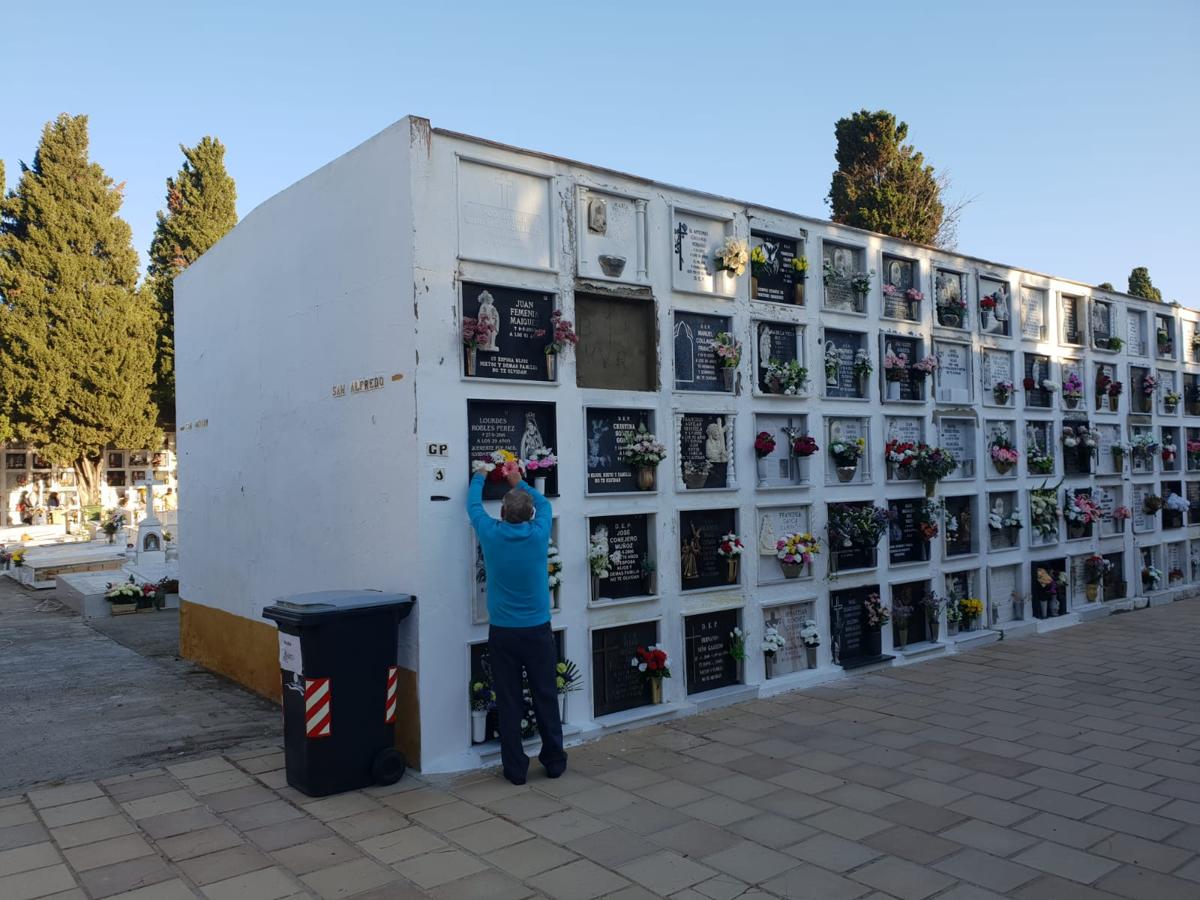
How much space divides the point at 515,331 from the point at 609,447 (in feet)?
3.83

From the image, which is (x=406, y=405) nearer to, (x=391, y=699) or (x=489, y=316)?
(x=489, y=316)

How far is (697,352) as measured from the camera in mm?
7195

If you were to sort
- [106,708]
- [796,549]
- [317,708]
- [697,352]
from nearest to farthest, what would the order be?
[317,708] < [106,708] < [697,352] < [796,549]

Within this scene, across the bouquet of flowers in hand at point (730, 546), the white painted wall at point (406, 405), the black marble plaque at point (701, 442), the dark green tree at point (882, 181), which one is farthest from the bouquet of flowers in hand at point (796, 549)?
the dark green tree at point (882, 181)

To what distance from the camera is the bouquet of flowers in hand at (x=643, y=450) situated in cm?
655

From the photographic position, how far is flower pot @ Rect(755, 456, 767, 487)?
24.7ft

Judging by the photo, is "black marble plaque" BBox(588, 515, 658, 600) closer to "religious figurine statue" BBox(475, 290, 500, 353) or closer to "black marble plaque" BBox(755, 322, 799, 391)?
"religious figurine statue" BBox(475, 290, 500, 353)

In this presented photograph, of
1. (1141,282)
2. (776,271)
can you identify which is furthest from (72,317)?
(1141,282)

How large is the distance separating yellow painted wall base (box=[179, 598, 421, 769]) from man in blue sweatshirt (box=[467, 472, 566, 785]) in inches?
25.7

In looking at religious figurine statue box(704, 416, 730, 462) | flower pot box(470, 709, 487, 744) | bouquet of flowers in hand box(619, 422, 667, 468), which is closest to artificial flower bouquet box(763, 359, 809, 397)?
religious figurine statue box(704, 416, 730, 462)

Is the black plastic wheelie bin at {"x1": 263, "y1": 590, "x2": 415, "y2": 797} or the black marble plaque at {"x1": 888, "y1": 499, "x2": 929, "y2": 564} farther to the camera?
the black marble plaque at {"x1": 888, "y1": 499, "x2": 929, "y2": 564}

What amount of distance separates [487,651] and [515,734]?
67 cm

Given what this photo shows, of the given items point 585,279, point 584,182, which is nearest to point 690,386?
point 585,279

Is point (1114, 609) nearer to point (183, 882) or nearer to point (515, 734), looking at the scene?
point (515, 734)
